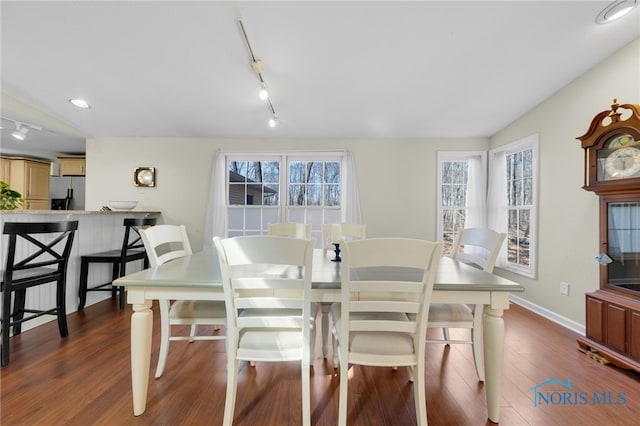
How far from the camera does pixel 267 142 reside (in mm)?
4109

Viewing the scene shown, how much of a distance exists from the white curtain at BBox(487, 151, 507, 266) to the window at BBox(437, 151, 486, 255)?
0.13 metres

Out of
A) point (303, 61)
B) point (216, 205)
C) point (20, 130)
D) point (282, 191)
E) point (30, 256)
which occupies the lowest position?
point (30, 256)

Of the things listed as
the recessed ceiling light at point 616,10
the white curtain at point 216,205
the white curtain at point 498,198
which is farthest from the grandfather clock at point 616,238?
the white curtain at point 216,205

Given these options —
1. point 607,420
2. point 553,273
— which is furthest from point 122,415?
point 553,273

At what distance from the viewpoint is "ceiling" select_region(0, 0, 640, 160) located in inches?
82.0

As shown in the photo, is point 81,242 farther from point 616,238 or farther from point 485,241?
point 616,238

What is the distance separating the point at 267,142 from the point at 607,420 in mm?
4140

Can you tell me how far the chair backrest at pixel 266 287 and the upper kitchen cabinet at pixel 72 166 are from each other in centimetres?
578

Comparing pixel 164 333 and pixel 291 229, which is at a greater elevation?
pixel 291 229

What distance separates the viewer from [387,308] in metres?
1.20

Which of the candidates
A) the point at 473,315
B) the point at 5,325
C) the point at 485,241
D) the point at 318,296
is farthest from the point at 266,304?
the point at 5,325

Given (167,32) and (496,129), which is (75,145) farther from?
(496,129)

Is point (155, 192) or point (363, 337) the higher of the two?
point (155, 192)

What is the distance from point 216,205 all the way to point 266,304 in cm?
314
